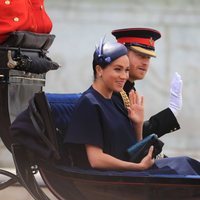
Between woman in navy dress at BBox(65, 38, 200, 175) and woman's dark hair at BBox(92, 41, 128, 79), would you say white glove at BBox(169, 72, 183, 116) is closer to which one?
woman in navy dress at BBox(65, 38, 200, 175)

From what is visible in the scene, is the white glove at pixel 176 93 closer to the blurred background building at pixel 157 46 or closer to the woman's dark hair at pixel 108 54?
the woman's dark hair at pixel 108 54

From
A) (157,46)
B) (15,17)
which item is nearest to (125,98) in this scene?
(15,17)

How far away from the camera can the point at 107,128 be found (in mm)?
3094

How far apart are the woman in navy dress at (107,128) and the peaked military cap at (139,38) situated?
12.4 inches

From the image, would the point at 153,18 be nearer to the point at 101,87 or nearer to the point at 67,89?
the point at 67,89

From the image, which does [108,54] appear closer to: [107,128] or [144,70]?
[107,128]

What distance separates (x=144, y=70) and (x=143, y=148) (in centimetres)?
50

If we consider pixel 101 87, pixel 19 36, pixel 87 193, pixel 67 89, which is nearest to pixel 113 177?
pixel 87 193

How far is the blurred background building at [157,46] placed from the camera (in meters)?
6.36

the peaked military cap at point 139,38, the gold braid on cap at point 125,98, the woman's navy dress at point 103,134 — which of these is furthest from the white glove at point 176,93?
the woman's navy dress at point 103,134

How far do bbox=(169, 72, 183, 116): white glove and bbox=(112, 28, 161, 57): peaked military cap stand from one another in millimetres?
146

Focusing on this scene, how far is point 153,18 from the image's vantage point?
6.36 metres

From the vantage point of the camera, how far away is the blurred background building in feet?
20.9

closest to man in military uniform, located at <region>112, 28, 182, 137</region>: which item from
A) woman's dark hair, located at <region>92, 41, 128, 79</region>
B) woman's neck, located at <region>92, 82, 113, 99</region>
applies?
woman's neck, located at <region>92, 82, 113, 99</region>
